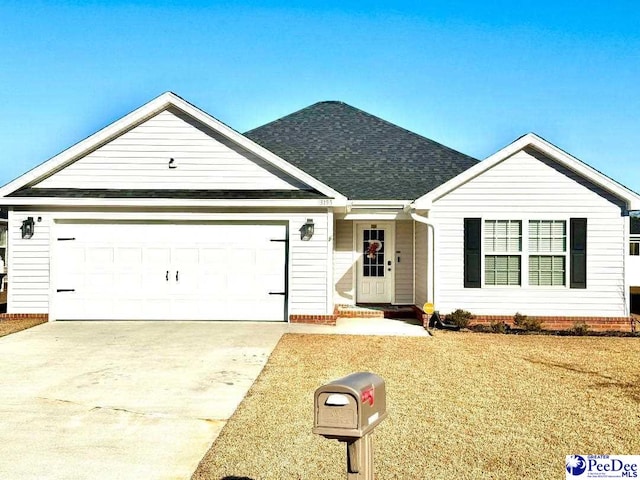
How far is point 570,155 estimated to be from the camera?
1289 cm

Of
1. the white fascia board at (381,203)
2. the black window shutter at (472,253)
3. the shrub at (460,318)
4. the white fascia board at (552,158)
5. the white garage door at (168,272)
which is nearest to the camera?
the shrub at (460,318)

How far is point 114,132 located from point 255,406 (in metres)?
8.82

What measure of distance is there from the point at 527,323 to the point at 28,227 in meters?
11.2

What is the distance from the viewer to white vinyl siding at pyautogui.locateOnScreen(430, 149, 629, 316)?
13086 mm

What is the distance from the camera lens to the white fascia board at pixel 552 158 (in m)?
12.9

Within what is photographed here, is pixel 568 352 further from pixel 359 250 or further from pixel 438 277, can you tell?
pixel 359 250

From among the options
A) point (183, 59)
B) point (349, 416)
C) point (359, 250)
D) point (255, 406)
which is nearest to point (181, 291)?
point (359, 250)

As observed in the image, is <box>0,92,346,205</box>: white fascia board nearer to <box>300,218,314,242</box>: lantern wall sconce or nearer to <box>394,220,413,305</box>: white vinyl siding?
<box>300,218,314,242</box>: lantern wall sconce

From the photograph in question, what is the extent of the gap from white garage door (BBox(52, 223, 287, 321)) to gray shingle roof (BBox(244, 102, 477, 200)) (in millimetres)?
3366

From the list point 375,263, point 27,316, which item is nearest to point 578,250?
point 375,263

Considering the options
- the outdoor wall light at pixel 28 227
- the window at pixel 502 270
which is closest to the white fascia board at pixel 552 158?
the window at pixel 502 270

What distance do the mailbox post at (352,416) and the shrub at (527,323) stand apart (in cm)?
1056

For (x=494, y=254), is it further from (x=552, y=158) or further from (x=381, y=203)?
(x=381, y=203)

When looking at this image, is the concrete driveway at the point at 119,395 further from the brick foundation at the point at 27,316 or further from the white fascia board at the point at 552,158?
the white fascia board at the point at 552,158
